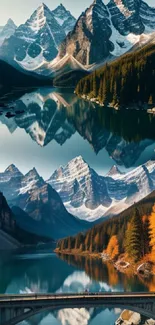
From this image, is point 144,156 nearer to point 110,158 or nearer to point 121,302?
point 110,158

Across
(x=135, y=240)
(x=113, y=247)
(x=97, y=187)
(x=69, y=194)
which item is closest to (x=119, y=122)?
(x=69, y=194)

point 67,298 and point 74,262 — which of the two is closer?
point 67,298

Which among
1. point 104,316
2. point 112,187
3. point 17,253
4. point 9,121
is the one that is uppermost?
point 9,121

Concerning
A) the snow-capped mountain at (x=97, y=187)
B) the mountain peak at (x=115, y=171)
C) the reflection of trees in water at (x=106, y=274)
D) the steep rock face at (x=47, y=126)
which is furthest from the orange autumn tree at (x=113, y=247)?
the steep rock face at (x=47, y=126)

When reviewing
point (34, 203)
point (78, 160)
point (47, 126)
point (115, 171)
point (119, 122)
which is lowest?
point (34, 203)

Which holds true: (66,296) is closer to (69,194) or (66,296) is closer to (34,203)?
(34,203)

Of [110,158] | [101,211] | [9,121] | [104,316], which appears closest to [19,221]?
[101,211]

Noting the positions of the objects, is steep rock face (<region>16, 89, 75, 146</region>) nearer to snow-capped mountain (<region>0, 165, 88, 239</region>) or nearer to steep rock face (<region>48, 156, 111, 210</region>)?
steep rock face (<region>48, 156, 111, 210</region>)
